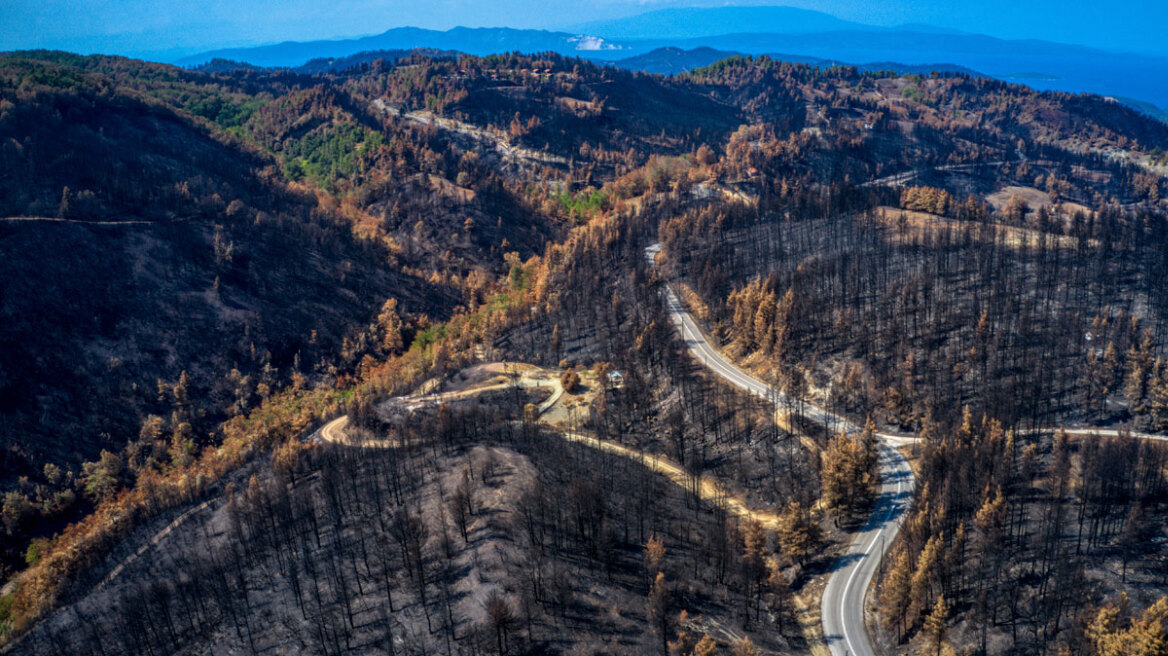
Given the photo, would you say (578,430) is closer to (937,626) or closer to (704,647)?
(704,647)

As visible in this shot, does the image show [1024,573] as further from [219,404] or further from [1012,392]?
[219,404]

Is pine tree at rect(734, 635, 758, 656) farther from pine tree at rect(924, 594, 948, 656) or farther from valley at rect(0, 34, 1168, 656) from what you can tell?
pine tree at rect(924, 594, 948, 656)

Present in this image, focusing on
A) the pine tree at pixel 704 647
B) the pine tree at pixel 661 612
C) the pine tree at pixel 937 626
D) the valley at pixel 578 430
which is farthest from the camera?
the valley at pixel 578 430

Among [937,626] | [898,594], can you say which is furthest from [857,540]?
[937,626]

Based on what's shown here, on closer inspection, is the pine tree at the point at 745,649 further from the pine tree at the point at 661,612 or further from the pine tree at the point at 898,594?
the pine tree at the point at 898,594

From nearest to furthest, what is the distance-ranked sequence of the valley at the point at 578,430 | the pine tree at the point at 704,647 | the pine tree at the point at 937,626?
1. the pine tree at the point at 704,647
2. the pine tree at the point at 937,626
3. the valley at the point at 578,430

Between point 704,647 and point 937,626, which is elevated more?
point 937,626

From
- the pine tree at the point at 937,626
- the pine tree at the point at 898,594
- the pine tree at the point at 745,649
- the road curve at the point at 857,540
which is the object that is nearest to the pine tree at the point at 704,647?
Result: the pine tree at the point at 745,649

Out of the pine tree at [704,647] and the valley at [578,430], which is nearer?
the pine tree at [704,647]
